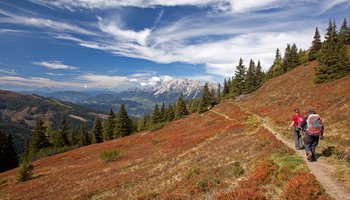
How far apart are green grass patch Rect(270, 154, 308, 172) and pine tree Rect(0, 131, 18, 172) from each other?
74721mm

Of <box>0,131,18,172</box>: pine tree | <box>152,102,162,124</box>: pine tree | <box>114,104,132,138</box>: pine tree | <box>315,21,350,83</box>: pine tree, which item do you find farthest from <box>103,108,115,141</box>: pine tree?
<box>315,21,350,83</box>: pine tree

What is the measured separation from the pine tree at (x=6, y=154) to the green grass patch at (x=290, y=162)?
74.7m

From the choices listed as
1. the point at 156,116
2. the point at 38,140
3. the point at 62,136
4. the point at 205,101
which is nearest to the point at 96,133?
the point at 62,136

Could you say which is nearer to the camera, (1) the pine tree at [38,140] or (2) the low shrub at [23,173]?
(2) the low shrub at [23,173]

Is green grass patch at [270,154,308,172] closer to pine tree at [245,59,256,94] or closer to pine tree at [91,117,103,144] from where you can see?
pine tree at [245,59,256,94]

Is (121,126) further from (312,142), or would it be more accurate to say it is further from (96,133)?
(312,142)

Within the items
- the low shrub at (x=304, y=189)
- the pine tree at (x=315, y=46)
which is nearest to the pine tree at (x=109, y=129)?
the pine tree at (x=315, y=46)

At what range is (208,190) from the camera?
11.9 metres

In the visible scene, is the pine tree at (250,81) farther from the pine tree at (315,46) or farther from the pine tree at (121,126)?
the pine tree at (121,126)

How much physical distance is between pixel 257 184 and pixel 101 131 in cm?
8690

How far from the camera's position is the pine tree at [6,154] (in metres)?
66.3

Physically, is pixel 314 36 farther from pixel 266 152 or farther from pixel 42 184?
pixel 42 184

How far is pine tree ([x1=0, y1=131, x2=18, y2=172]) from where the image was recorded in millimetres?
66312

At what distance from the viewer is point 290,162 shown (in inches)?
496
